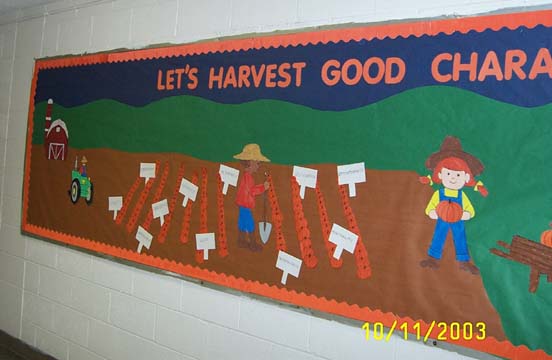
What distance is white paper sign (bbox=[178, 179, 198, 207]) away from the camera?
191 cm

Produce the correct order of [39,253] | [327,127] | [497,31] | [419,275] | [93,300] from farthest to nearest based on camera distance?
[39,253] < [93,300] < [327,127] < [419,275] < [497,31]

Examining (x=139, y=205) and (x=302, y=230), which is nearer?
(x=302, y=230)

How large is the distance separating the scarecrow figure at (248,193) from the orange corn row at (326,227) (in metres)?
0.25

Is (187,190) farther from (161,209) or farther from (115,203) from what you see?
(115,203)

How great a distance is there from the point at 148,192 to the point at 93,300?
78cm

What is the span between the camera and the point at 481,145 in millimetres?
1308

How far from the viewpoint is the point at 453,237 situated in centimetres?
134

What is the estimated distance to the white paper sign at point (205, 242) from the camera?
1.84 metres

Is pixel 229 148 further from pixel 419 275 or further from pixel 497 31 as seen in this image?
pixel 497 31

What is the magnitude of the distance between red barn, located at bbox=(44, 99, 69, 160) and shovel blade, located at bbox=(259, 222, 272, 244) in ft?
4.74

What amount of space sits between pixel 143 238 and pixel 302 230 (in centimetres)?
91

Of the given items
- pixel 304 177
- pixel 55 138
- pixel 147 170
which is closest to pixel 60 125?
pixel 55 138

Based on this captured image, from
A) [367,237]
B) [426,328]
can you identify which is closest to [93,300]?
[367,237]

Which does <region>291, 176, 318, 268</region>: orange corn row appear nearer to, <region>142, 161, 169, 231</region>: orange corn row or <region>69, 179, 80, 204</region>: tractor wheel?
<region>142, 161, 169, 231</region>: orange corn row
